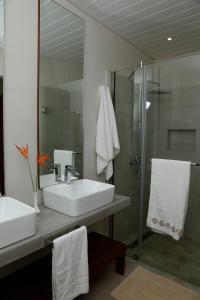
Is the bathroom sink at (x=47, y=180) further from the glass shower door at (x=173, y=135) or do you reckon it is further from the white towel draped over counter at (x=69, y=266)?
the glass shower door at (x=173, y=135)

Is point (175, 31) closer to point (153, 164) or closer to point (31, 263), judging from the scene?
point (153, 164)

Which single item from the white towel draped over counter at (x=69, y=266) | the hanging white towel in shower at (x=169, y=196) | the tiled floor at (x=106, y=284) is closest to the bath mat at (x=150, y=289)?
the tiled floor at (x=106, y=284)

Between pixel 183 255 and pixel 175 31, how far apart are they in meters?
2.49

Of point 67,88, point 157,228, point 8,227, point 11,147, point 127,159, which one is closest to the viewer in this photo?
point 8,227

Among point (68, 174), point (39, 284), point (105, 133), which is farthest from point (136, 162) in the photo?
point (39, 284)

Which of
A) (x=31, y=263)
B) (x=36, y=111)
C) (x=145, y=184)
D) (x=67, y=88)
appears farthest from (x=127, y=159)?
(x=31, y=263)

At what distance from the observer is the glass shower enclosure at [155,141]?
240 centimetres

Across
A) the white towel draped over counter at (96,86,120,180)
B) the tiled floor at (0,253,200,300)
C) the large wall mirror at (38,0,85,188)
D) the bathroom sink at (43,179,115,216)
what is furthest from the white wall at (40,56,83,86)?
the tiled floor at (0,253,200,300)

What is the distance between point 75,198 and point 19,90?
916 millimetres

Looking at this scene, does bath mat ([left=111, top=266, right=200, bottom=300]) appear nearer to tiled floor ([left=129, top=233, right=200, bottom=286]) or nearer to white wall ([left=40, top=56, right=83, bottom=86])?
tiled floor ([left=129, top=233, right=200, bottom=286])

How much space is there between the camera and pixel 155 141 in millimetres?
2527

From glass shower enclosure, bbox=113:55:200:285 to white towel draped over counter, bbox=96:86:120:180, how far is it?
198 mm

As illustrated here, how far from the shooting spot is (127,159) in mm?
2670

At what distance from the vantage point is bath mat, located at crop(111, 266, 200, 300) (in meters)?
1.90
